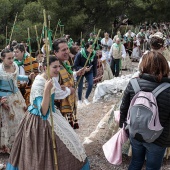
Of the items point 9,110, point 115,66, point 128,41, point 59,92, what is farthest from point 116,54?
point 59,92

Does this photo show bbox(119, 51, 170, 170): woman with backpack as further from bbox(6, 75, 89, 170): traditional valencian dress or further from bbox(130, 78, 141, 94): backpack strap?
bbox(6, 75, 89, 170): traditional valencian dress

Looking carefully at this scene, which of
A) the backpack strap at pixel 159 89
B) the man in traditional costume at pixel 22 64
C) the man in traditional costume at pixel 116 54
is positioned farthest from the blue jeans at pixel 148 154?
the man in traditional costume at pixel 116 54

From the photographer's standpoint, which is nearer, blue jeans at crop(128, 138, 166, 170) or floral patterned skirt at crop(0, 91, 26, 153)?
blue jeans at crop(128, 138, 166, 170)

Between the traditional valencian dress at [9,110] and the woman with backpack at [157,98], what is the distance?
175 centimetres

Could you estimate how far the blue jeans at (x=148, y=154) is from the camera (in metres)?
2.45

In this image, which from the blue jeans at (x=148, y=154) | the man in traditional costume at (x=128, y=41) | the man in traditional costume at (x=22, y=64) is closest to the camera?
the blue jeans at (x=148, y=154)

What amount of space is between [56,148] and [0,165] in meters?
1.04

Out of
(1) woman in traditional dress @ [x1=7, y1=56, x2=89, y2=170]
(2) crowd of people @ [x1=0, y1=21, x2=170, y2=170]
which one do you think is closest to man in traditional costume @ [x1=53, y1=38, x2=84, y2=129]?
(2) crowd of people @ [x1=0, y1=21, x2=170, y2=170]

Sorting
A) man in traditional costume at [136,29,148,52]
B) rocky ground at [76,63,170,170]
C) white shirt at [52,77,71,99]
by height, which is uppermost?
white shirt at [52,77,71,99]

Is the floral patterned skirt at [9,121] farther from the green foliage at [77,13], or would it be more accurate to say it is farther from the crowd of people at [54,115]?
the green foliage at [77,13]

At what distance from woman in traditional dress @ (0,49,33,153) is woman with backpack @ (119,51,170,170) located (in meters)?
1.75

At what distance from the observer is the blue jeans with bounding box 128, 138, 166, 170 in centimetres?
245

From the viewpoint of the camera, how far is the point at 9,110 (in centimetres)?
381

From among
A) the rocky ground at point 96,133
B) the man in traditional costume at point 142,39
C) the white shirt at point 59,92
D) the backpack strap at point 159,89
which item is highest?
the backpack strap at point 159,89
